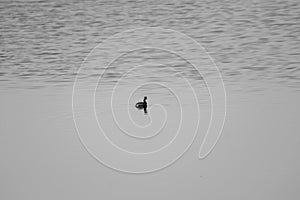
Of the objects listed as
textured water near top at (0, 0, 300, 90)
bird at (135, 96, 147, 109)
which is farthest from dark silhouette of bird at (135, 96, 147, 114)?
textured water near top at (0, 0, 300, 90)

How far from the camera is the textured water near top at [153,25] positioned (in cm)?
754

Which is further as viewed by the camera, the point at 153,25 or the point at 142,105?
the point at 153,25

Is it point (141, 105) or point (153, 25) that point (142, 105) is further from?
point (153, 25)

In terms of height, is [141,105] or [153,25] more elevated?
[153,25]

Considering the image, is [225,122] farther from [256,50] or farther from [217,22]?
[217,22]

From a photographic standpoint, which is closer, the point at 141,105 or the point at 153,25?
the point at 141,105

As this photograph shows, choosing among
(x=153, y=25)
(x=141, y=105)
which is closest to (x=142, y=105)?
(x=141, y=105)

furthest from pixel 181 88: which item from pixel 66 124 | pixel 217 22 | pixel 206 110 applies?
pixel 217 22

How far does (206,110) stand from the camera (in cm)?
650

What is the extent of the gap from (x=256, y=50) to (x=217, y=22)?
149cm

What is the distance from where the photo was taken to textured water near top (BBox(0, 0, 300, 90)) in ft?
24.7

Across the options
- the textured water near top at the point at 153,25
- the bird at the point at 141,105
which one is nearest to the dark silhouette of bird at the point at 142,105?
the bird at the point at 141,105

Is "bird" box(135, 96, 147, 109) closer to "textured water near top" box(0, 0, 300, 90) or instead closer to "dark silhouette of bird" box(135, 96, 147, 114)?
"dark silhouette of bird" box(135, 96, 147, 114)

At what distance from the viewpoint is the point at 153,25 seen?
A: 9.48 m
